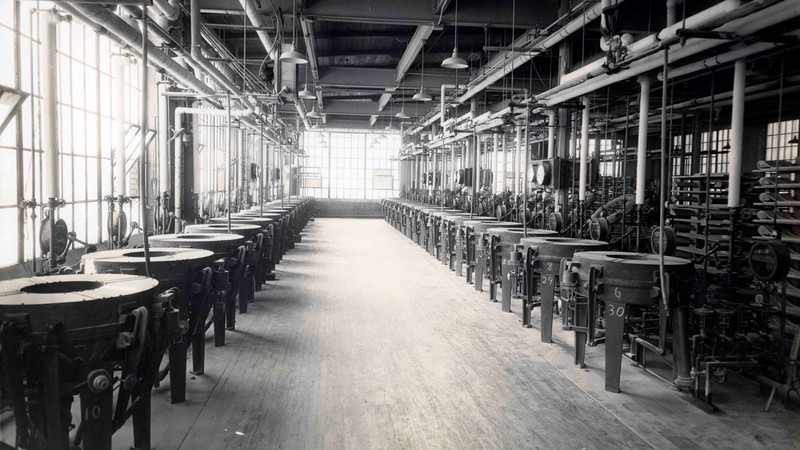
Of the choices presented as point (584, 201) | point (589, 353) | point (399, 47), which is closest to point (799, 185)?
point (589, 353)

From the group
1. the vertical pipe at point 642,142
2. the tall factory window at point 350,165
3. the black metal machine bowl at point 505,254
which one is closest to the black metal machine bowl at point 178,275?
the black metal machine bowl at point 505,254

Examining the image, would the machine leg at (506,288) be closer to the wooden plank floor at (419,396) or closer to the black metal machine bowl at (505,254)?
the black metal machine bowl at (505,254)

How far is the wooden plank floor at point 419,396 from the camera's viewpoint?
3.18 meters

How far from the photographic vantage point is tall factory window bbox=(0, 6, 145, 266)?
5.36 meters

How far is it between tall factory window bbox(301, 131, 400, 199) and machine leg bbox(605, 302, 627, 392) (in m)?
24.5

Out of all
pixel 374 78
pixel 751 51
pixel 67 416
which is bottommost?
pixel 67 416

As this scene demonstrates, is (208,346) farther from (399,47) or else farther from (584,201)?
(399,47)

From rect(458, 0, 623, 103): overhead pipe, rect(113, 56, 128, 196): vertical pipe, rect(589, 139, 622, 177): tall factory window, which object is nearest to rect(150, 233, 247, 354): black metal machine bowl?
rect(113, 56, 128, 196): vertical pipe

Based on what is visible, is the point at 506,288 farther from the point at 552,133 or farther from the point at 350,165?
the point at 350,165

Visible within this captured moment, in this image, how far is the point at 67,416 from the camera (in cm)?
238

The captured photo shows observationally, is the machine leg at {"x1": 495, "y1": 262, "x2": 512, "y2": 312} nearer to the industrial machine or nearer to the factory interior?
the factory interior

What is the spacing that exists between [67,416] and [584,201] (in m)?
5.97

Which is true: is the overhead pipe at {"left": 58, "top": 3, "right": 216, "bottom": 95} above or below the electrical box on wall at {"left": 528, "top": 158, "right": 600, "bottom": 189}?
above

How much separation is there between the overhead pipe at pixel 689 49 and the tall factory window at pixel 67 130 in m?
4.89
